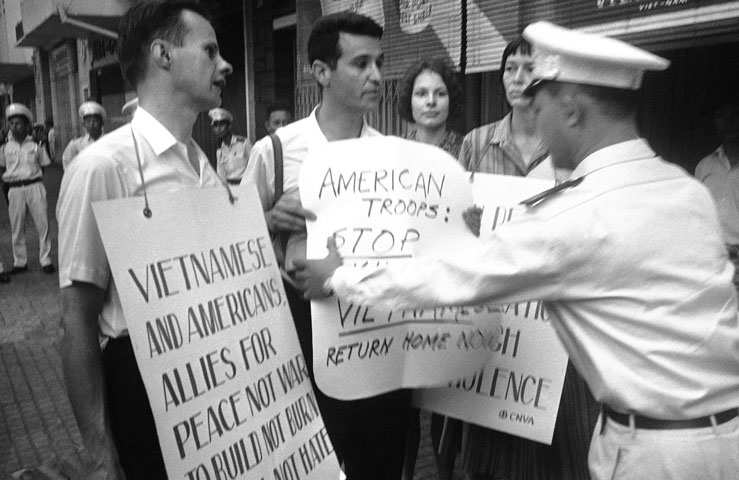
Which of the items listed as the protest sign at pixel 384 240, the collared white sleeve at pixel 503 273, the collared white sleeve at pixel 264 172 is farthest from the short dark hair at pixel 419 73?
the collared white sleeve at pixel 503 273

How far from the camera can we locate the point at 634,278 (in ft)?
4.87

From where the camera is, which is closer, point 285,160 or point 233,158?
point 285,160

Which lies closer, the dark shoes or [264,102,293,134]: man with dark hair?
[264,102,293,134]: man with dark hair

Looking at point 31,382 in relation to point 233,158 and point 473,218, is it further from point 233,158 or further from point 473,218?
point 233,158

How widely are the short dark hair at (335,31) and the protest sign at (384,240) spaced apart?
18.5 inches

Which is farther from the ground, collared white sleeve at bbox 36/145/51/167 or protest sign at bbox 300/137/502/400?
collared white sleeve at bbox 36/145/51/167

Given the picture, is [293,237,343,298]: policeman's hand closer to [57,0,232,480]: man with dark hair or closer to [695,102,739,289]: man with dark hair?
[57,0,232,480]: man with dark hair

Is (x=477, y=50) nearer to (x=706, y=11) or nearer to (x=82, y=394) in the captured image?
(x=706, y=11)

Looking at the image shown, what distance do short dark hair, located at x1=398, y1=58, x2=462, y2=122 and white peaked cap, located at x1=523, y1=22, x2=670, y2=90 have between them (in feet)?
5.57

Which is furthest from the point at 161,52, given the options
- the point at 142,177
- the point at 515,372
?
the point at 515,372

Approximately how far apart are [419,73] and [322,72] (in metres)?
0.99

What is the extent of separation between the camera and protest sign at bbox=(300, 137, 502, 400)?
1982mm

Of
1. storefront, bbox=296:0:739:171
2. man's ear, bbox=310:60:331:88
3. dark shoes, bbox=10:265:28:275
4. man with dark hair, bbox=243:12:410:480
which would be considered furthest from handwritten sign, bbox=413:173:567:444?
dark shoes, bbox=10:265:28:275

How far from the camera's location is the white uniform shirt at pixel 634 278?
4.86 ft
